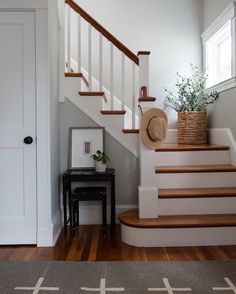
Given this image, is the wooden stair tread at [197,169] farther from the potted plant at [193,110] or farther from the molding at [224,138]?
the potted plant at [193,110]

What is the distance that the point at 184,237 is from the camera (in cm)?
295

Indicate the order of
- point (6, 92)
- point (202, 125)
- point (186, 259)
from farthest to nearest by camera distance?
point (202, 125) → point (6, 92) → point (186, 259)

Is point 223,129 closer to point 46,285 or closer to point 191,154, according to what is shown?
point 191,154

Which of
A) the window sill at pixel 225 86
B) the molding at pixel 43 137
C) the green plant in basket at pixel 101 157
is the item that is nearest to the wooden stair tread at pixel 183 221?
the green plant in basket at pixel 101 157

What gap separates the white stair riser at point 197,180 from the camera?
11.4 feet

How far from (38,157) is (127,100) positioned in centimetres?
213

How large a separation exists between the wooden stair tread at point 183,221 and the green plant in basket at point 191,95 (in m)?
1.73

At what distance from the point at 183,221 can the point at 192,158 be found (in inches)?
39.8

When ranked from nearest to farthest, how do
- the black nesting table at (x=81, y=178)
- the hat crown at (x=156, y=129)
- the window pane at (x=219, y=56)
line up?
the hat crown at (x=156, y=129) → the black nesting table at (x=81, y=178) → the window pane at (x=219, y=56)

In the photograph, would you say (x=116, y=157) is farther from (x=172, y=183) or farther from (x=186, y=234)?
(x=186, y=234)

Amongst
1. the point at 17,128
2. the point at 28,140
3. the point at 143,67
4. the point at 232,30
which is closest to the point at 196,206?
the point at 143,67

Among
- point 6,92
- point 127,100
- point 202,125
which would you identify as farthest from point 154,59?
point 6,92

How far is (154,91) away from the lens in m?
4.88

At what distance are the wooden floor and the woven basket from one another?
1759 mm
